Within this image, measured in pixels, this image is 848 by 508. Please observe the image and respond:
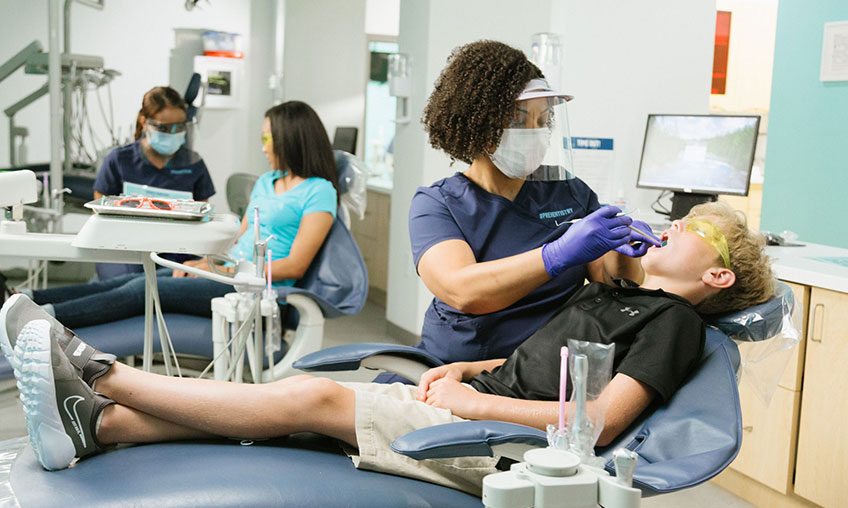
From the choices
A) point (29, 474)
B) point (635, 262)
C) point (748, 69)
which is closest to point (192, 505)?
point (29, 474)

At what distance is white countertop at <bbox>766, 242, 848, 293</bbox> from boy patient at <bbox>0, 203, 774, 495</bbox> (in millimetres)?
748

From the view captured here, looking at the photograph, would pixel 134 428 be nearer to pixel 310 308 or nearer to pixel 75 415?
pixel 75 415

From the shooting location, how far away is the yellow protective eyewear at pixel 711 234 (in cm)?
166

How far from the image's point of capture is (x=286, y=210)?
3.02 metres

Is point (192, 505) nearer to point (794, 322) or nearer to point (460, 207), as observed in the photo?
point (460, 207)

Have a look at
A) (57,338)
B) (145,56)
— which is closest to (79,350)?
(57,338)

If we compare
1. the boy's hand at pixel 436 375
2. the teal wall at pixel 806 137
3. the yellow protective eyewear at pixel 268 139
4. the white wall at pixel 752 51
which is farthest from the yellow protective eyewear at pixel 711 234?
the white wall at pixel 752 51

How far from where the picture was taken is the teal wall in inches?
155

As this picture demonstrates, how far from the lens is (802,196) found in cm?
413

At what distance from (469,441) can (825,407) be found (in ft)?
5.05

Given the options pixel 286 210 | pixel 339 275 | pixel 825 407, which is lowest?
pixel 825 407

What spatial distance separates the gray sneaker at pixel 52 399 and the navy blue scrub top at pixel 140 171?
2201 millimetres

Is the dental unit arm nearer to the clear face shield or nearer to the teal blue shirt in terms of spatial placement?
the clear face shield

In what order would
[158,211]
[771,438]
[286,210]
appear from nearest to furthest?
[158,211] < [771,438] < [286,210]
